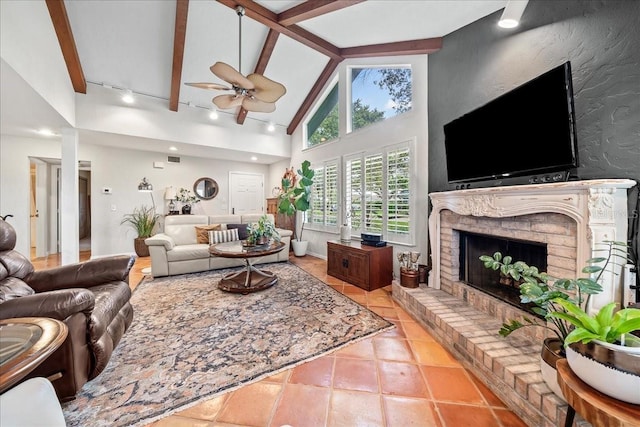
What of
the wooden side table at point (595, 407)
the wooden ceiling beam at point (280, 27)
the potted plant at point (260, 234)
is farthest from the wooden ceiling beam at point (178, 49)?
the wooden side table at point (595, 407)

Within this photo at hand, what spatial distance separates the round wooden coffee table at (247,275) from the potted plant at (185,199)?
314cm

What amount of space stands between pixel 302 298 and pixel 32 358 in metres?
2.40

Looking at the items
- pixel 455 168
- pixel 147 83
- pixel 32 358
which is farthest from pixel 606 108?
pixel 147 83

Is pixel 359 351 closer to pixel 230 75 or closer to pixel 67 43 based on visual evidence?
pixel 230 75

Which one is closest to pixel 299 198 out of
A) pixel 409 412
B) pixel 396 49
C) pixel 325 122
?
pixel 325 122

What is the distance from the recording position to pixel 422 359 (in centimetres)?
190

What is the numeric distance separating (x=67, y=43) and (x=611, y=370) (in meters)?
5.92

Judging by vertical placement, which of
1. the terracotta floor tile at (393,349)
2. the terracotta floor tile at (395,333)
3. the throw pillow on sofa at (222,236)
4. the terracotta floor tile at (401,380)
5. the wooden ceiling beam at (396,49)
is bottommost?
the terracotta floor tile at (401,380)

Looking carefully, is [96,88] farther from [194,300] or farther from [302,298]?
[302,298]

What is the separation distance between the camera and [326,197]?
515 cm

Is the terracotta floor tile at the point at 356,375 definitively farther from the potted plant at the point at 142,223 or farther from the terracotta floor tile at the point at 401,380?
the potted plant at the point at 142,223

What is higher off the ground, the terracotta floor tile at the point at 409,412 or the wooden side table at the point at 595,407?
the wooden side table at the point at 595,407

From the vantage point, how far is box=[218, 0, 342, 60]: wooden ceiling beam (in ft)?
10.4

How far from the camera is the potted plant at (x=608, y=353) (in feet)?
3.08
